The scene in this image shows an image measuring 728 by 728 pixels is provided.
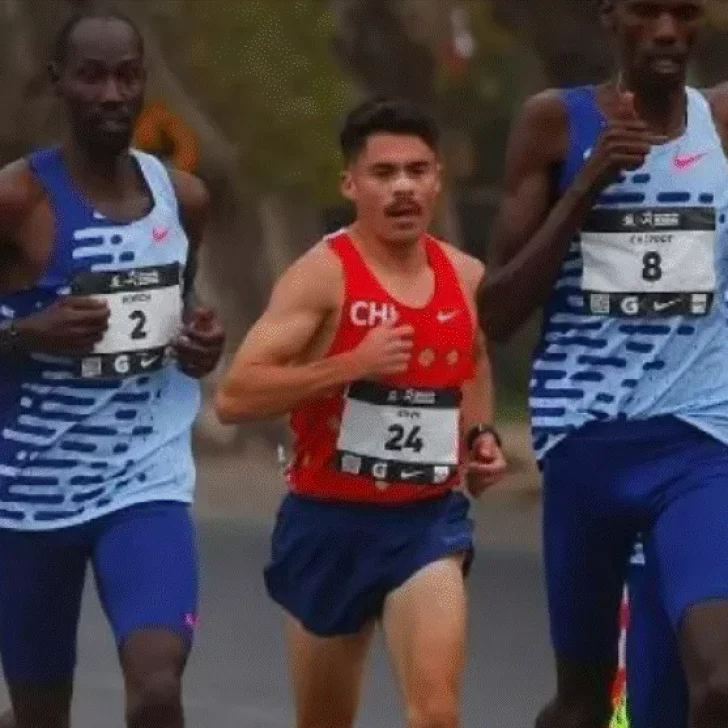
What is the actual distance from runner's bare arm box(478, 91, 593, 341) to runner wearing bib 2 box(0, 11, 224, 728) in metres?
0.69

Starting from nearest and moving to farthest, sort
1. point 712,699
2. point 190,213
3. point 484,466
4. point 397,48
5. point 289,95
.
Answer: point 712,699 < point 484,466 < point 190,213 < point 397,48 < point 289,95

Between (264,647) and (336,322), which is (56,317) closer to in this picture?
(336,322)

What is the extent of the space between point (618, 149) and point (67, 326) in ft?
4.17

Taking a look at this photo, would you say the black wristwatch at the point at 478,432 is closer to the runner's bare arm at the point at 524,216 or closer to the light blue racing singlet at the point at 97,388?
the runner's bare arm at the point at 524,216

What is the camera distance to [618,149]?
679 centimetres

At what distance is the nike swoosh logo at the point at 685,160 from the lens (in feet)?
23.1

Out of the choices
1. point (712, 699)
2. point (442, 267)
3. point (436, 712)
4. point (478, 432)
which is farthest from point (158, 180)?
point (712, 699)

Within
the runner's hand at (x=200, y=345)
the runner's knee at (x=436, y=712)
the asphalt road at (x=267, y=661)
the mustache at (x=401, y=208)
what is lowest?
the asphalt road at (x=267, y=661)

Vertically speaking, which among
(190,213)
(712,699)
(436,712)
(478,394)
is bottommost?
(436,712)

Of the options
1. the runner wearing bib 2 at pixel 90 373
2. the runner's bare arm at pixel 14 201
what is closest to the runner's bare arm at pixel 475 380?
the runner wearing bib 2 at pixel 90 373

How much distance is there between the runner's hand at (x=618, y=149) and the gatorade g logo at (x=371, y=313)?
787 millimetres

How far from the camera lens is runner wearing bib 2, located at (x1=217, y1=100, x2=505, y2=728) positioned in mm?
7438

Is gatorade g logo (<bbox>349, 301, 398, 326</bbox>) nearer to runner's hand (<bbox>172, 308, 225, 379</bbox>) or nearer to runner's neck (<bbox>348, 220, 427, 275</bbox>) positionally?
runner's neck (<bbox>348, 220, 427, 275</bbox>)

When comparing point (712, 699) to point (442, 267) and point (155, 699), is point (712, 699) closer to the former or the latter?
point (155, 699)
